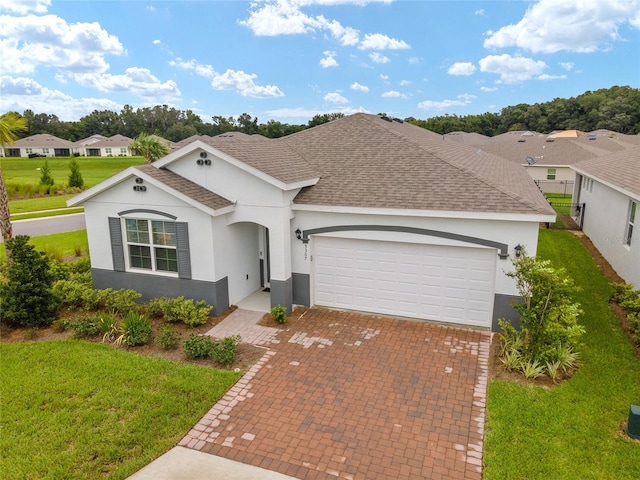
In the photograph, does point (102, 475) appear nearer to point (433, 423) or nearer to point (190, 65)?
point (433, 423)

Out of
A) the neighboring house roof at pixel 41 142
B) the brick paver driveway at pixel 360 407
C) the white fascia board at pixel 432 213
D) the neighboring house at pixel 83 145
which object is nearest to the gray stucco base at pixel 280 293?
the brick paver driveway at pixel 360 407

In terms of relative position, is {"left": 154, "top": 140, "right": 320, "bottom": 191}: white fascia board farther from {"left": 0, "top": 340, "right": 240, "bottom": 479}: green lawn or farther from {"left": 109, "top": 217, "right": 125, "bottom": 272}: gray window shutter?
{"left": 0, "top": 340, "right": 240, "bottom": 479}: green lawn

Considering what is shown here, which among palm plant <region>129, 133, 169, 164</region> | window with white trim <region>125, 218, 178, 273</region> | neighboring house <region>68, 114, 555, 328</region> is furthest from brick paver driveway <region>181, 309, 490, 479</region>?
palm plant <region>129, 133, 169, 164</region>

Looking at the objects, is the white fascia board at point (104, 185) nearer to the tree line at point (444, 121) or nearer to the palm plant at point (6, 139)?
the palm plant at point (6, 139)

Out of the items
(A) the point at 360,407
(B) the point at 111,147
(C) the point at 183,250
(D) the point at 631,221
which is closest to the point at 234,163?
(C) the point at 183,250

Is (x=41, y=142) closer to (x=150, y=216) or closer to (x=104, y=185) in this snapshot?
(x=104, y=185)
